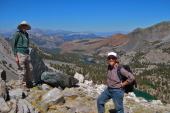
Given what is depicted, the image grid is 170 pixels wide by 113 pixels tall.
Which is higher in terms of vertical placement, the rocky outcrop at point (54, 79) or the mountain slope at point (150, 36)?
the mountain slope at point (150, 36)

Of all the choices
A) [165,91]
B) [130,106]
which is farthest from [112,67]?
[165,91]

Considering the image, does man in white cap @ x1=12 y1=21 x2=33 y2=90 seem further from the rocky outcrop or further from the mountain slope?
the mountain slope

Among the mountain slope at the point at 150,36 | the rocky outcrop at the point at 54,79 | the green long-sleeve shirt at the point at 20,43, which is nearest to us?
the green long-sleeve shirt at the point at 20,43

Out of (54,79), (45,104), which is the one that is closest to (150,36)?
(54,79)

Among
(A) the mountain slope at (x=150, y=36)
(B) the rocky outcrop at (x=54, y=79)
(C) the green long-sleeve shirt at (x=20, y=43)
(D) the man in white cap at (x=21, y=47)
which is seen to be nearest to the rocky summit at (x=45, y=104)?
(D) the man in white cap at (x=21, y=47)

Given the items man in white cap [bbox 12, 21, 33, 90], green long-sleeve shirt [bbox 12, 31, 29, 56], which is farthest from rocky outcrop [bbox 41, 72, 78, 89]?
green long-sleeve shirt [bbox 12, 31, 29, 56]

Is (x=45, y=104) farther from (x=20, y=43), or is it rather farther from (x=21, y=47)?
(x=20, y=43)

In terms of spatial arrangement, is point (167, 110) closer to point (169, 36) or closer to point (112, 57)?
point (112, 57)

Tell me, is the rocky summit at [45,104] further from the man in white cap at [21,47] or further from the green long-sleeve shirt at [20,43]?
the green long-sleeve shirt at [20,43]

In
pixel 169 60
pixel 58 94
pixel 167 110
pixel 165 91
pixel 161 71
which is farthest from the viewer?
pixel 169 60

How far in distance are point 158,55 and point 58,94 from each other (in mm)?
129169

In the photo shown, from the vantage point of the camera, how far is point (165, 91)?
59469mm

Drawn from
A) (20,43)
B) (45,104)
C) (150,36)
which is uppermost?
(150,36)

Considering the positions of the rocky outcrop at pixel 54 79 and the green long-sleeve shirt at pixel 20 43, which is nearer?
the green long-sleeve shirt at pixel 20 43
